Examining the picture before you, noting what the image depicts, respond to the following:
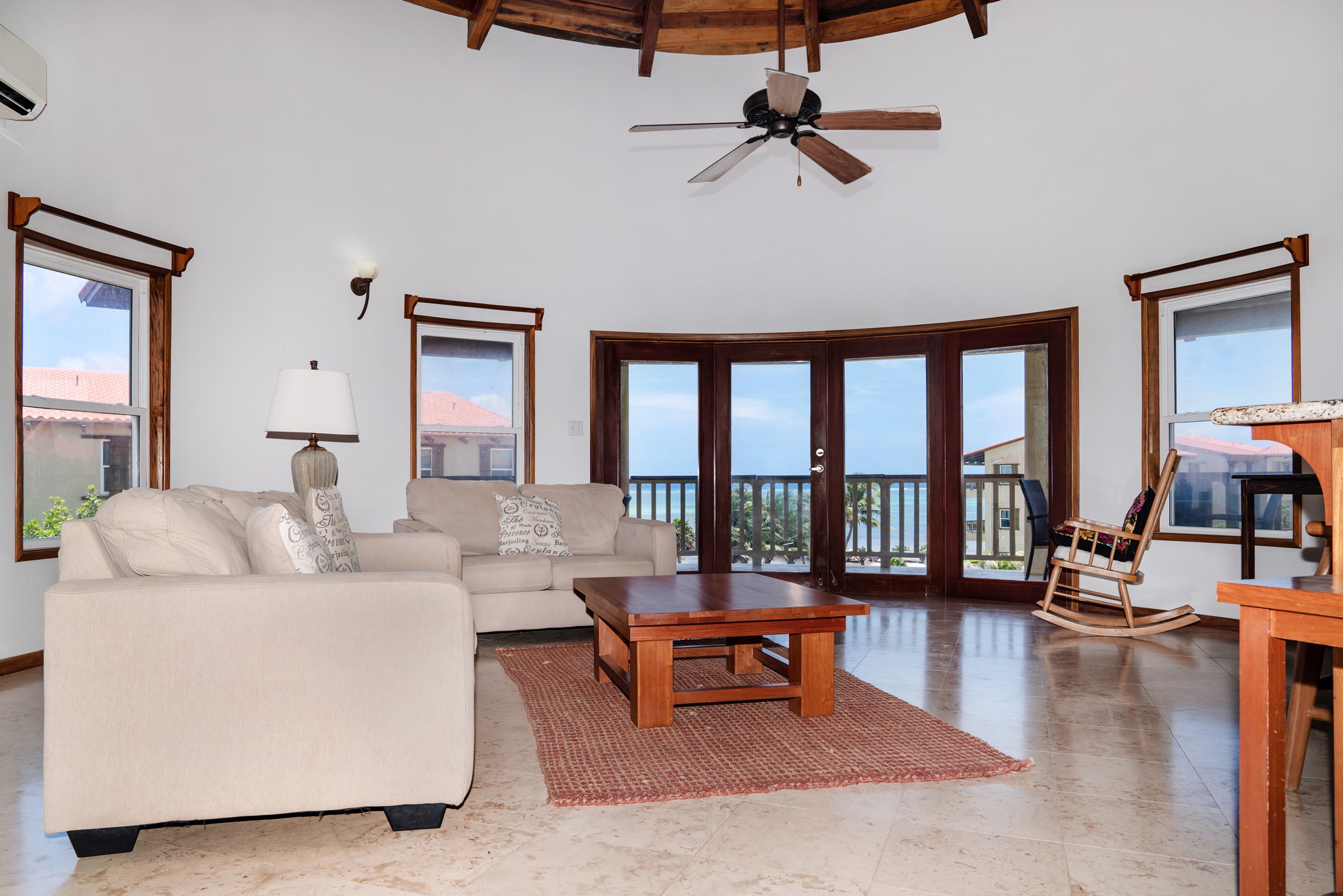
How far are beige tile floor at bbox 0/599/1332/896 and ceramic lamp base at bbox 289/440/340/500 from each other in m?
1.67

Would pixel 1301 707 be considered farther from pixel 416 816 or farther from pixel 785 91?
pixel 785 91

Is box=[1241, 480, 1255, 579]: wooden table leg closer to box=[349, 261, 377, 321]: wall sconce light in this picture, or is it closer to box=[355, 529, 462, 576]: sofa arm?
box=[355, 529, 462, 576]: sofa arm

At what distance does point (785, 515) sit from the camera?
629 cm

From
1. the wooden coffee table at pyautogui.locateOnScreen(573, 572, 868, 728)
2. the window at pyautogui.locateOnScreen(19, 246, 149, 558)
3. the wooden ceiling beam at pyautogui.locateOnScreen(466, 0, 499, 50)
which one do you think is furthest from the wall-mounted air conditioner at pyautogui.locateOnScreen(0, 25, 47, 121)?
the wooden coffee table at pyautogui.locateOnScreen(573, 572, 868, 728)

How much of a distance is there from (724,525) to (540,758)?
153 inches

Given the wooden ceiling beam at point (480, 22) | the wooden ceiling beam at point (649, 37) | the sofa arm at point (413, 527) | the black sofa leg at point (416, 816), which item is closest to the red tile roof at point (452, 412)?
the sofa arm at point (413, 527)

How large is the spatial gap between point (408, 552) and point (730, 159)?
231cm

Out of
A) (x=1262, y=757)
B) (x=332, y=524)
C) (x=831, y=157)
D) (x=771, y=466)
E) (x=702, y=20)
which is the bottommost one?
(x=1262, y=757)

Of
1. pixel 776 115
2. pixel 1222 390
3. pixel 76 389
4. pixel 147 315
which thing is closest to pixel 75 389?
pixel 76 389

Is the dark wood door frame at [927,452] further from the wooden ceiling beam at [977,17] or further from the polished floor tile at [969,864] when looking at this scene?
the polished floor tile at [969,864]

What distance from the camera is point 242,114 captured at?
4.62 metres

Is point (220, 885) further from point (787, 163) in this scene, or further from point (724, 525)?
point (787, 163)

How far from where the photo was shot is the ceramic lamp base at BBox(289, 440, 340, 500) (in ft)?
14.0

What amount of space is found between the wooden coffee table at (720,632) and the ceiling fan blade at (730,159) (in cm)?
192
